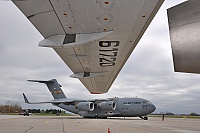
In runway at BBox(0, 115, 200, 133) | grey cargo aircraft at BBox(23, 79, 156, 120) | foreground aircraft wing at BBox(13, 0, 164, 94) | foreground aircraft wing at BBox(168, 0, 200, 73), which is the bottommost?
runway at BBox(0, 115, 200, 133)

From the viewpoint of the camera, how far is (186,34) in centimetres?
326

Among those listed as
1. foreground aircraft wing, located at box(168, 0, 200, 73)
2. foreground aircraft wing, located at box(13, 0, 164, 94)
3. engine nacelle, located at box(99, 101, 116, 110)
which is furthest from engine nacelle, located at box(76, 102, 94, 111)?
foreground aircraft wing, located at box(168, 0, 200, 73)

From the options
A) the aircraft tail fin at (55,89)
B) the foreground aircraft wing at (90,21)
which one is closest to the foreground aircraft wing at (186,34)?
the foreground aircraft wing at (90,21)

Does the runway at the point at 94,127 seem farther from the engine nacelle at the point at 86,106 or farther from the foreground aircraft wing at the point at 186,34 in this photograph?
the engine nacelle at the point at 86,106

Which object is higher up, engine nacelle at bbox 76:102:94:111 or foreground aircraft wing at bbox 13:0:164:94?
foreground aircraft wing at bbox 13:0:164:94

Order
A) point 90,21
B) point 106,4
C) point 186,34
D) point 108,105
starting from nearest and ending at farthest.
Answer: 1. point 186,34
2. point 106,4
3. point 90,21
4. point 108,105

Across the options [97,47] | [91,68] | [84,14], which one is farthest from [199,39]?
[91,68]

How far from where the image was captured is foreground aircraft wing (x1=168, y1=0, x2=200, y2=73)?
3.13 metres

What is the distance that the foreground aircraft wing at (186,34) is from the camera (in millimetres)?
3133

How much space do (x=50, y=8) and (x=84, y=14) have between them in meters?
1.04

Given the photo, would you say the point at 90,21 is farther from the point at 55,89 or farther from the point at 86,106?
the point at 55,89

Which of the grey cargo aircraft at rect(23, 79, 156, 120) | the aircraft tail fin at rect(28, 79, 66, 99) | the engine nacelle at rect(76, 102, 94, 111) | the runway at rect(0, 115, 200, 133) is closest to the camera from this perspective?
the runway at rect(0, 115, 200, 133)

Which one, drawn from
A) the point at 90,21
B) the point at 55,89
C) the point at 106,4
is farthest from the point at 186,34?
the point at 55,89

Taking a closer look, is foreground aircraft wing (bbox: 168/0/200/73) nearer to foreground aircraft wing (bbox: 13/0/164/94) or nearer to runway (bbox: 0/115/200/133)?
foreground aircraft wing (bbox: 13/0/164/94)
